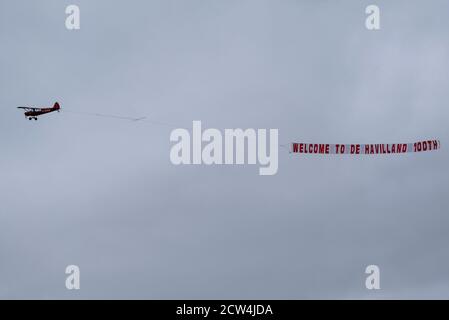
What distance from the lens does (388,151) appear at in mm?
115375

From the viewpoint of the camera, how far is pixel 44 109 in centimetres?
14075
